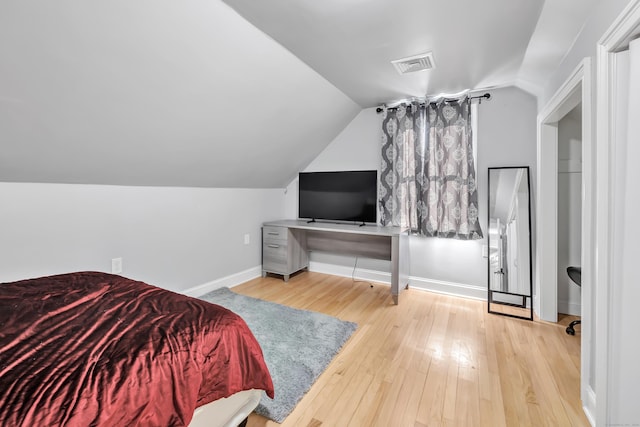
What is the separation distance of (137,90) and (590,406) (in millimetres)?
3198

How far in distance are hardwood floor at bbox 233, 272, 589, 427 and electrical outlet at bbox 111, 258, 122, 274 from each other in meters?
1.63

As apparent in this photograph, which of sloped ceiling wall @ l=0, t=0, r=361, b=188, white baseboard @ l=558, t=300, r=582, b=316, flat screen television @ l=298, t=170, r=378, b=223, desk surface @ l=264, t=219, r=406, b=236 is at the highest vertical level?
sloped ceiling wall @ l=0, t=0, r=361, b=188

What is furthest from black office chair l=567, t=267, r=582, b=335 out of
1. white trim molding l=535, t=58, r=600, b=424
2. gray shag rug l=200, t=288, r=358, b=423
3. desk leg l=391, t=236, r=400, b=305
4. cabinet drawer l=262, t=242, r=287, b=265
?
cabinet drawer l=262, t=242, r=287, b=265

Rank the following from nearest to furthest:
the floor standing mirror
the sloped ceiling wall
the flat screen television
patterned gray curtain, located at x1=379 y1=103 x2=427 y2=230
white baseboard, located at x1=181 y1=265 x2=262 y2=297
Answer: the sloped ceiling wall < the floor standing mirror < white baseboard, located at x1=181 y1=265 x2=262 y2=297 < patterned gray curtain, located at x1=379 y1=103 x2=427 y2=230 < the flat screen television

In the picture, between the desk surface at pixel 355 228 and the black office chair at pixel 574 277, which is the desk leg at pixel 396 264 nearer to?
the desk surface at pixel 355 228

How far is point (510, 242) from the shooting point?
9.39ft

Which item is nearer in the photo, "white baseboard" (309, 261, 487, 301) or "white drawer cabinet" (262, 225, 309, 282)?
"white baseboard" (309, 261, 487, 301)

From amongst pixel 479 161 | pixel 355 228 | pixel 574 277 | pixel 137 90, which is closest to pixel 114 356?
pixel 137 90

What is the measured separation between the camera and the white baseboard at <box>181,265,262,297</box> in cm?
304

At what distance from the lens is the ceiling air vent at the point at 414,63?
7.54 ft

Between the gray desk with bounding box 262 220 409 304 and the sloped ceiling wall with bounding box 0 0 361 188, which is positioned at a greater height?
the sloped ceiling wall with bounding box 0 0 361 188

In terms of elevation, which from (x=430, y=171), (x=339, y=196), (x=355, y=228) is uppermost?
(x=430, y=171)

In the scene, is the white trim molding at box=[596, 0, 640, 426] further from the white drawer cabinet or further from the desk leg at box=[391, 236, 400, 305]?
the white drawer cabinet

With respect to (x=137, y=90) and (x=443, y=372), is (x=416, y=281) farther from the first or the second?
(x=137, y=90)
